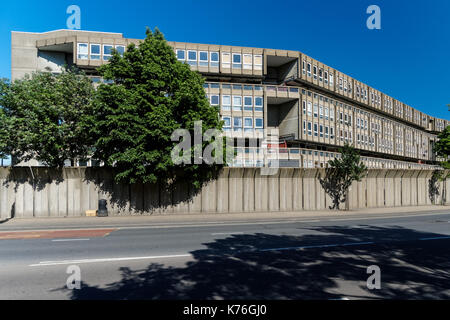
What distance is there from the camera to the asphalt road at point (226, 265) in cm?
477

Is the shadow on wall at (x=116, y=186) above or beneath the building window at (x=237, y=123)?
beneath

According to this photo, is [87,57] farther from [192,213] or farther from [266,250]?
[266,250]

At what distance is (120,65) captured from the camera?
50.8 ft

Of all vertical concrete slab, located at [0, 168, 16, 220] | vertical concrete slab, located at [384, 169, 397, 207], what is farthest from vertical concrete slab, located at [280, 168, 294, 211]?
vertical concrete slab, located at [0, 168, 16, 220]

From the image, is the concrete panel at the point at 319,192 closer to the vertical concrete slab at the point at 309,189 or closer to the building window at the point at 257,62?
the vertical concrete slab at the point at 309,189

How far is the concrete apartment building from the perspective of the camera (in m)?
31.7

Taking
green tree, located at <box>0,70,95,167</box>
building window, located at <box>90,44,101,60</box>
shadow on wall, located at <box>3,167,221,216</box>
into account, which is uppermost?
building window, located at <box>90,44,101,60</box>

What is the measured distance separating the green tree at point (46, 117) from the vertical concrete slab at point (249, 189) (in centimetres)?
1151

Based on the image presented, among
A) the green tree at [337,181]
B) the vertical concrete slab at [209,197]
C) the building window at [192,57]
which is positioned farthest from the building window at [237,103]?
the vertical concrete slab at [209,197]

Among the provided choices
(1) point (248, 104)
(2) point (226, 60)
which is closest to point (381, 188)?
(1) point (248, 104)

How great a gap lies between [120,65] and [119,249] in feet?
39.1

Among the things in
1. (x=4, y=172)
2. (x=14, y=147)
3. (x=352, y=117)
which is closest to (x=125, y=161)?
(x=14, y=147)

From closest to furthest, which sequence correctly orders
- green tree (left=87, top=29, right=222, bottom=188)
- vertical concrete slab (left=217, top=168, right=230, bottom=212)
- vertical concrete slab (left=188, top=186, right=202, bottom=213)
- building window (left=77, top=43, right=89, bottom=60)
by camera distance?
1. green tree (left=87, top=29, right=222, bottom=188)
2. vertical concrete slab (left=188, top=186, right=202, bottom=213)
3. vertical concrete slab (left=217, top=168, right=230, bottom=212)
4. building window (left=77, top=43, right=89, bottom=60)

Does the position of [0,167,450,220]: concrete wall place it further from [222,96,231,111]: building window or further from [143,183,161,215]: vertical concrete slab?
[222,96,231,111]: building window
